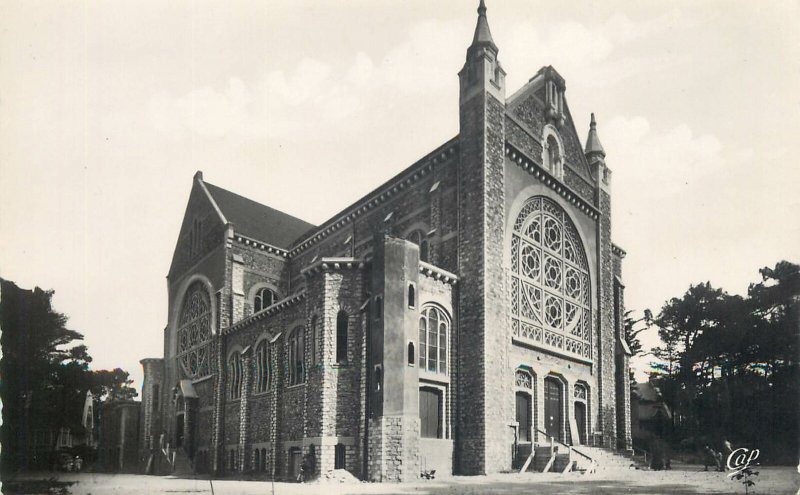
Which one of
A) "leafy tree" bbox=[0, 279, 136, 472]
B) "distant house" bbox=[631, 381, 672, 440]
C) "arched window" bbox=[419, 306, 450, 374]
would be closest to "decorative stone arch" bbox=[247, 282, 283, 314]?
"leafy tree" bbox=[0, 279, 136, 472]

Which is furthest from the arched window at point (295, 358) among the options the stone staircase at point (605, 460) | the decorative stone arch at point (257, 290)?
the stone staircase at point (605, 460)

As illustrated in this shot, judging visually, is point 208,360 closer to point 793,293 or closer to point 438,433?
point 438,433

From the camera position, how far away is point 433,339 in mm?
27297

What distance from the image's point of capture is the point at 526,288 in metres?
30.8

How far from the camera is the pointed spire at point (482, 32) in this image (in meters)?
29.2

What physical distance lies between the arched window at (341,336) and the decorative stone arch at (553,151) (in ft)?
43.0

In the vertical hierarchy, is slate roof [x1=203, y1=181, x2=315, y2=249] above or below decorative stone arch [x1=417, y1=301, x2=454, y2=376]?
above

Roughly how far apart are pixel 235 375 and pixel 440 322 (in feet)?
51.5

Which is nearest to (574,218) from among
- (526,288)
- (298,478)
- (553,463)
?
(526,288)

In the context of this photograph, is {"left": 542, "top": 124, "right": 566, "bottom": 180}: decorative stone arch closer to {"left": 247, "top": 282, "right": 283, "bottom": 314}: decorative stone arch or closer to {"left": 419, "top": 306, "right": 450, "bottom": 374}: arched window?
{"left": 419, "top": 306, "right": 450, "bottom": 374}: arched window

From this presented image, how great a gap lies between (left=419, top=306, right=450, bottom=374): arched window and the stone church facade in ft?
0.20

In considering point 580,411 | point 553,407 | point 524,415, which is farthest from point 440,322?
point 580,411

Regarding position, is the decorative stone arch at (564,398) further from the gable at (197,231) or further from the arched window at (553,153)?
the gable at (197,231)

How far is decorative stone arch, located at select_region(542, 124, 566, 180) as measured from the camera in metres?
33.8
